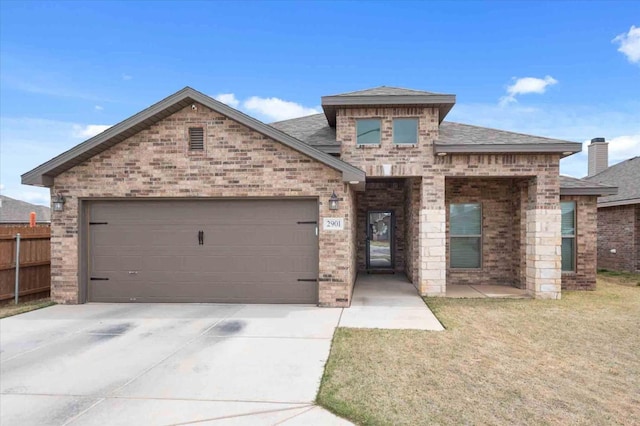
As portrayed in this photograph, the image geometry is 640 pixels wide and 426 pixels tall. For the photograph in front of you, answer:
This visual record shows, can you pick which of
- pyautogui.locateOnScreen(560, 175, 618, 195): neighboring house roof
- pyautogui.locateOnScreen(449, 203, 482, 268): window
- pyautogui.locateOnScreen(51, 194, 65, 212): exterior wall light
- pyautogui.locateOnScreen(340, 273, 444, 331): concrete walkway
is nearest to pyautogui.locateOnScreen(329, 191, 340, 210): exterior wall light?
pyautogui.locateOnScreen(340, 273, 444, 331): concrete walkway

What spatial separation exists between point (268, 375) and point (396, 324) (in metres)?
3.10

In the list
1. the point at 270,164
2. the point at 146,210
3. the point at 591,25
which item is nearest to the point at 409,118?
the point at 270,164

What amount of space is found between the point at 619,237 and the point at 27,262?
20.6 meters

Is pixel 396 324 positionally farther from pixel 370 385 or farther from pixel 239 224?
pixel 239 224

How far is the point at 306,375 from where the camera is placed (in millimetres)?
4418

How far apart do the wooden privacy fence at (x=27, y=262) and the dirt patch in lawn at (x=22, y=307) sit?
0.31 m

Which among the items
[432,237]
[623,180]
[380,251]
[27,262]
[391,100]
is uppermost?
[391,100]

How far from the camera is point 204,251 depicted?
861 centimetres

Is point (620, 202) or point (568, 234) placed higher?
point (620, 202)

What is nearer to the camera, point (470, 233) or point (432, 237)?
point (432, 237)

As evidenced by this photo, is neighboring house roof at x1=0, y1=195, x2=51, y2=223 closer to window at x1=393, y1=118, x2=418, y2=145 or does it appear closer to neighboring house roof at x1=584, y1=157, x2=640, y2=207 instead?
window at x1=393, y1=118, x2=418, y2=145

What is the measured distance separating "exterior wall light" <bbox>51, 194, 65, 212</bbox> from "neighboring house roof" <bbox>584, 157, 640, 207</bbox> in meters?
18.5

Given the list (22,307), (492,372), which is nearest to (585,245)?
(492,372)

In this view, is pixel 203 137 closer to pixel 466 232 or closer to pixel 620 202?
pixel 466 232
